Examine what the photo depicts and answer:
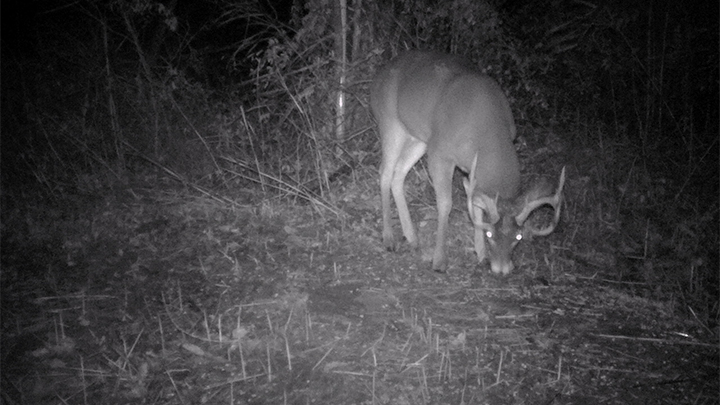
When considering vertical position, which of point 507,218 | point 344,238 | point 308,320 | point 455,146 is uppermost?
point 455,146

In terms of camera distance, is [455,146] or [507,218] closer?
[507,218]

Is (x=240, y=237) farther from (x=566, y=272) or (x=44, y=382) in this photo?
(x=566, y=272)

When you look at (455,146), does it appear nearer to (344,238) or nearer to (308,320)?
(344,238)

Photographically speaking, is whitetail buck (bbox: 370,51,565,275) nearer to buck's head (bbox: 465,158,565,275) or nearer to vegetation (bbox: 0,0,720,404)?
buck's head (bbox: 465,158,565,275)

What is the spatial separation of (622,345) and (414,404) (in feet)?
6.19

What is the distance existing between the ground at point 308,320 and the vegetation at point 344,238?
2 centimetres

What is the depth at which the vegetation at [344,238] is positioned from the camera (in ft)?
14.3

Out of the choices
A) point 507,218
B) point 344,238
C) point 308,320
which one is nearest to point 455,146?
point 507,218

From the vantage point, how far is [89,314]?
16.4ft

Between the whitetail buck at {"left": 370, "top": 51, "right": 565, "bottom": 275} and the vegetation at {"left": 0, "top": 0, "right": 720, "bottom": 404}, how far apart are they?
1.37ft

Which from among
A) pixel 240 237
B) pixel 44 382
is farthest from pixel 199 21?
pixel 44 382

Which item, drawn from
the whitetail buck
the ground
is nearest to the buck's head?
the whitetail buck

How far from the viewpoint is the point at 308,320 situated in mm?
4961

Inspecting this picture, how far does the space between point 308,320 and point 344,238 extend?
6.24ft
